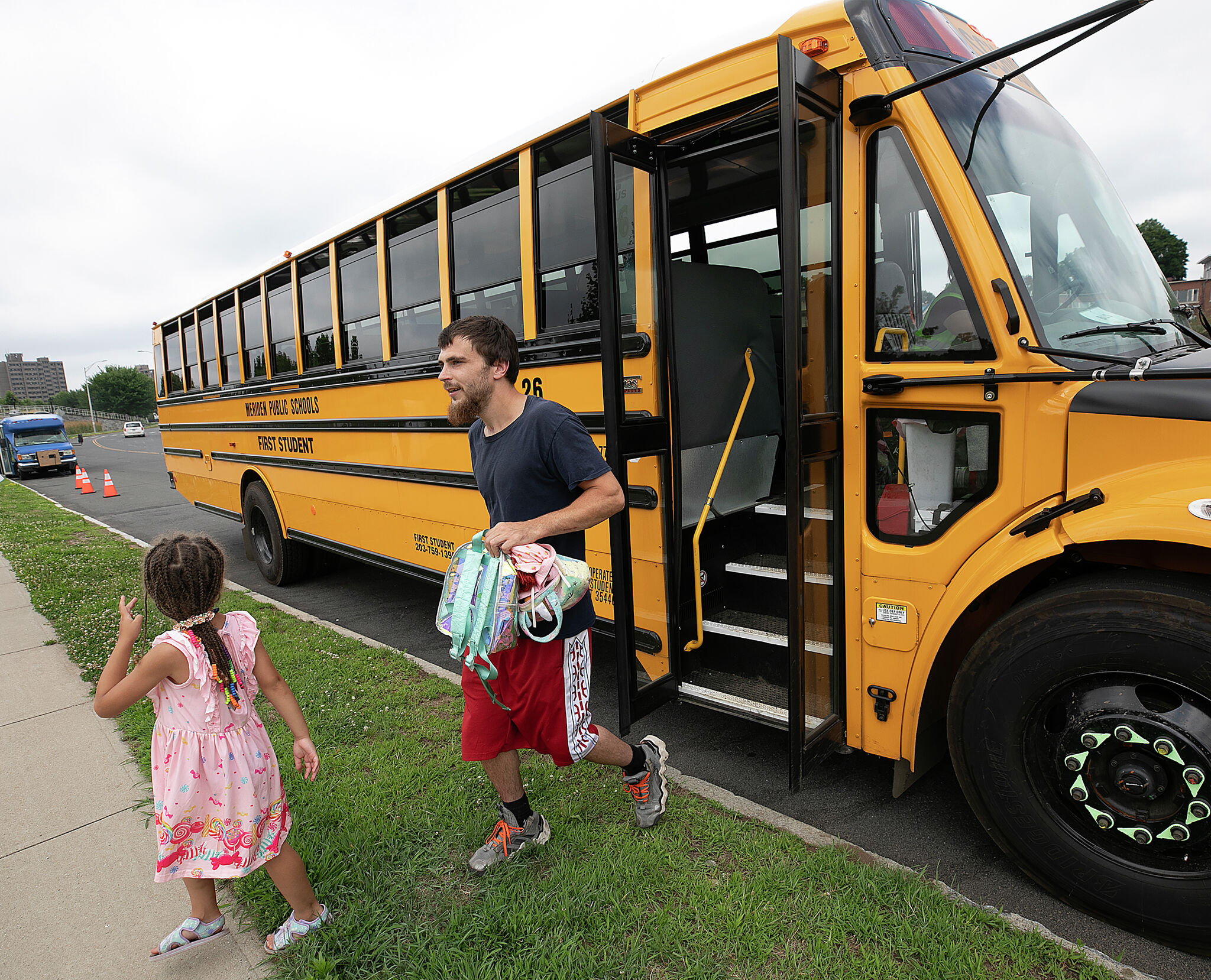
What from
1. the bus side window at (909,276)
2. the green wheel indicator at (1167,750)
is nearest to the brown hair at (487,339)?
the bus side window at (909,276)

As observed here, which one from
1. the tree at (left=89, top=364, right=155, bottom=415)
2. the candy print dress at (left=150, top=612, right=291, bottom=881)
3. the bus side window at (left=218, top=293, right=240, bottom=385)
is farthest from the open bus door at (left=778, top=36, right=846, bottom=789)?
the tree at (left=89, top=364, right=155, bottom=415)

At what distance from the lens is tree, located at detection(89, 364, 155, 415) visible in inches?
3681

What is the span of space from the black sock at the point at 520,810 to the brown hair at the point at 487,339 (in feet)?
4.74

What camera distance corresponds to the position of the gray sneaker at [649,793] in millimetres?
2709

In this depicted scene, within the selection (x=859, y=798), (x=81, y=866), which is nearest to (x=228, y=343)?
(x=81, y=866)

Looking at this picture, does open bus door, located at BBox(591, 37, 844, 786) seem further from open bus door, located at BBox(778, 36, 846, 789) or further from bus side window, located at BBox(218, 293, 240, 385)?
bus side window, located at BBox(218, 293, 240, 385)

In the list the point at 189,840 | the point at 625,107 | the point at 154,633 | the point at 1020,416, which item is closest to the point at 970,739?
the point at 1020,416

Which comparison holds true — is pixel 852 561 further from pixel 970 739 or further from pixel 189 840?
pixel 189 840

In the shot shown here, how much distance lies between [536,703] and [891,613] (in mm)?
1227

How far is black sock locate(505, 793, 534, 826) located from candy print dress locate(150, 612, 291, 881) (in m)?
0.76

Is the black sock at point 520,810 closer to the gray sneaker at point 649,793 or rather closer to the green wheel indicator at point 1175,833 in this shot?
the gray sneaker at point 649,793

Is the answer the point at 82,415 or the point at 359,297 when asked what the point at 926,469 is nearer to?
the point at 359,297

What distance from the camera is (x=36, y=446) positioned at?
81.3 ft

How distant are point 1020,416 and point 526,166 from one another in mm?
2577
